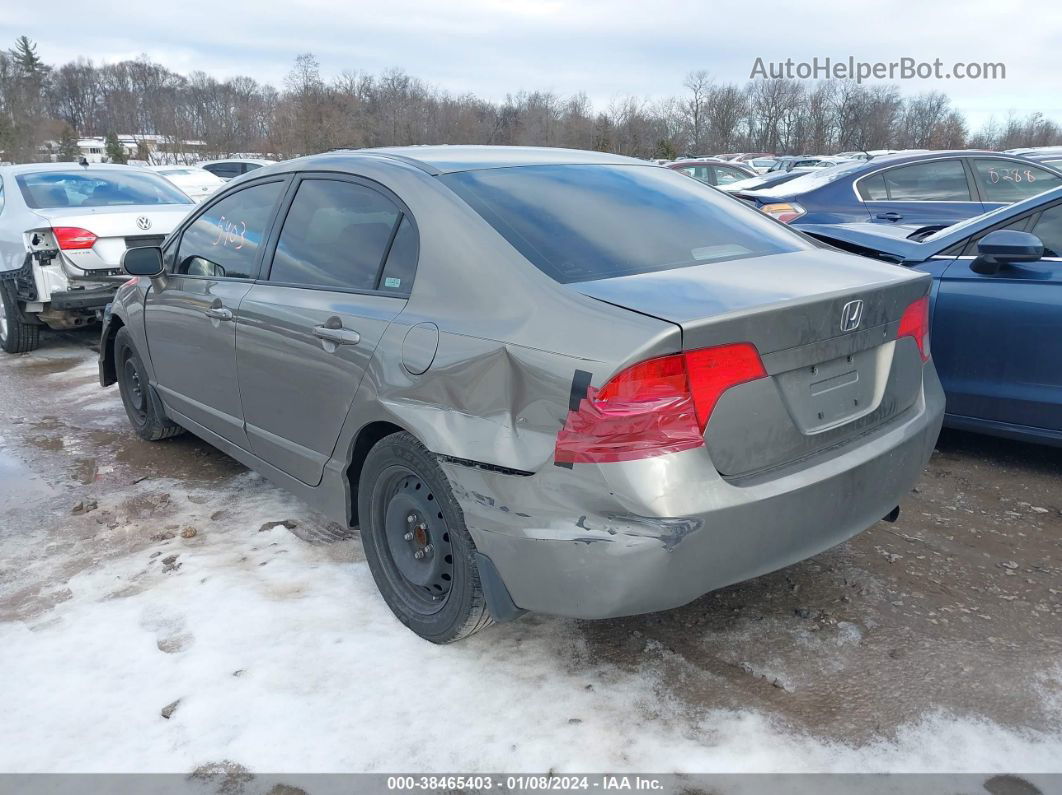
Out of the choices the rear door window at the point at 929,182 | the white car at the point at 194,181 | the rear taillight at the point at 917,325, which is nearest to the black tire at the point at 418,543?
the rear taillight at the point at 917,325

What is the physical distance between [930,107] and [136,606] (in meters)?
78.7

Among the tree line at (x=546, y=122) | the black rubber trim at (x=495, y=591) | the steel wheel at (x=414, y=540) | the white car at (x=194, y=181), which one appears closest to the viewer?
the black rubber trim at (x=495, y=591)

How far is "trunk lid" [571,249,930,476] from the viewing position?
2.25m

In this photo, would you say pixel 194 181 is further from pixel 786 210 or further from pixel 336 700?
pixel 336 700

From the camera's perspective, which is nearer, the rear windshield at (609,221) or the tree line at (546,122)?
the rear windshield at (609,221)

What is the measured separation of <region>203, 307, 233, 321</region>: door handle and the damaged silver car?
45 mm

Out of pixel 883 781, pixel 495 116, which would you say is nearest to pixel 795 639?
pixel 883 781

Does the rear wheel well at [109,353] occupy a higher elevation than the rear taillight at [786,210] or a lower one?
lower

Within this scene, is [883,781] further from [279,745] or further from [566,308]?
[279,745]

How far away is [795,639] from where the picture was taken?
2848 mm

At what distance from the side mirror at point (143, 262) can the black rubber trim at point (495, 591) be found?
270cm

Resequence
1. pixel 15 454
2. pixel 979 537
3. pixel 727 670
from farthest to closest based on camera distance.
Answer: pixel 15 454
pixel 979 537
pixel 727 670

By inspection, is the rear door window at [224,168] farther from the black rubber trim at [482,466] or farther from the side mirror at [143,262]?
the black rubber trim at [482,466]

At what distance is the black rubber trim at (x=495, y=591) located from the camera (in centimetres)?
245
